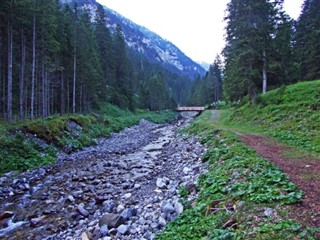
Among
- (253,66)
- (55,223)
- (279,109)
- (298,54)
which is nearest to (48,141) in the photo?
(55,223)

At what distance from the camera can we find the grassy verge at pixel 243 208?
476 centimetres

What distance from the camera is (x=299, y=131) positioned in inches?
560

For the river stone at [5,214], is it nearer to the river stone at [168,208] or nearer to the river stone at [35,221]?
the river stone at [35,221]

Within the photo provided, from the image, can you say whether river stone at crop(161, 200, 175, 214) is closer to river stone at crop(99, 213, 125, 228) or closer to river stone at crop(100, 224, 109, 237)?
river stone at crop(99, 213, 125, 228)

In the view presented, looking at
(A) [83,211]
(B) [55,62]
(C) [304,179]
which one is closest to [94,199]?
(A) [83,211]

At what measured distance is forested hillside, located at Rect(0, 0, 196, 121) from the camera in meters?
23.8

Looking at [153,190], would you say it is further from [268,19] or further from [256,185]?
[268,19]

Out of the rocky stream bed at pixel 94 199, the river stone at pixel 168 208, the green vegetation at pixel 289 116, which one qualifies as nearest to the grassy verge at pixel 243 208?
the river stone at pixel 168 208

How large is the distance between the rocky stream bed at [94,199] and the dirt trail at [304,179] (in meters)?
2.94

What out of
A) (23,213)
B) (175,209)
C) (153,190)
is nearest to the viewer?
(175,209)

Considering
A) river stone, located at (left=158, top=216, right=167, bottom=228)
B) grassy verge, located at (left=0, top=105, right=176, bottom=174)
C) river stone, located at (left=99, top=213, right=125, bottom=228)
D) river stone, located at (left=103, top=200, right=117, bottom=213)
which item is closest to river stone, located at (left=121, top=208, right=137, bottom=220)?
river stone, located at (left=99, top=213, right=125, bottom=228)

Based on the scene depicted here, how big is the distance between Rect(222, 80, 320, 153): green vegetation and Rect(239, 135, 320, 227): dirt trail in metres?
1.83

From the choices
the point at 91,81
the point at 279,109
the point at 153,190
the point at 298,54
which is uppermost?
the point at 298,54

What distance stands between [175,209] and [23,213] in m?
5.75
